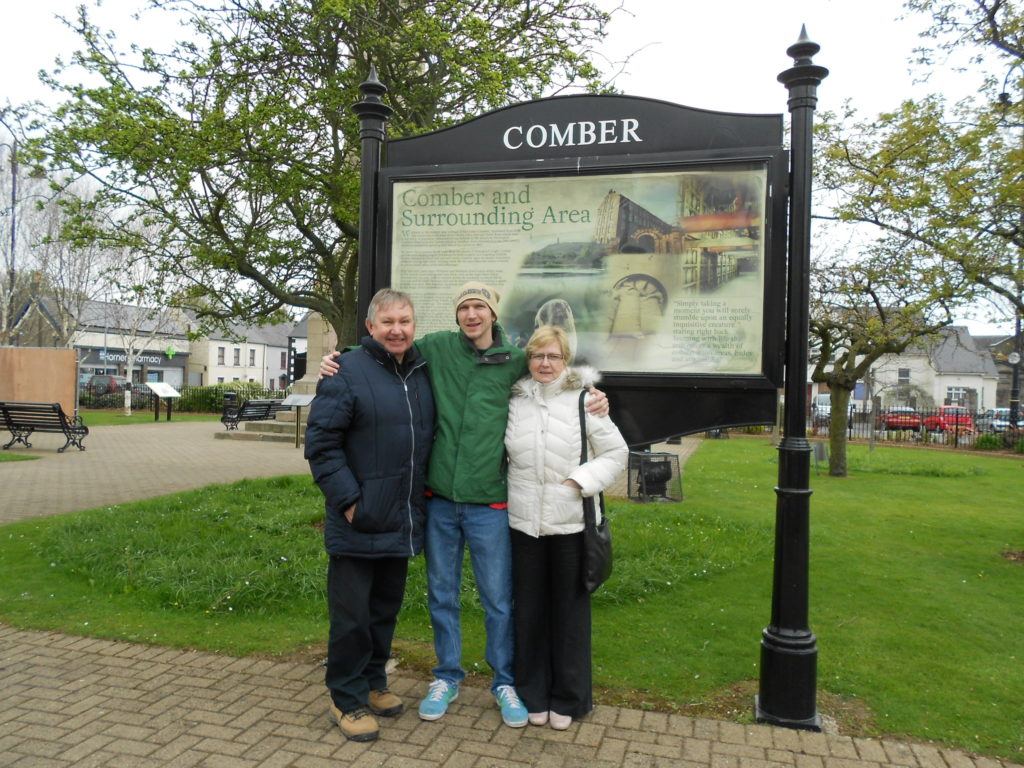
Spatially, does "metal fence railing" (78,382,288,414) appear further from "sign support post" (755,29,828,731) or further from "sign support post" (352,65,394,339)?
"sign support post" (755,29,828,731)

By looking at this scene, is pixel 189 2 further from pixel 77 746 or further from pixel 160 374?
pixel 160 374

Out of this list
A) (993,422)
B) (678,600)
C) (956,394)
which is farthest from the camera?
(956,394)

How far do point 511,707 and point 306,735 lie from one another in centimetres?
92

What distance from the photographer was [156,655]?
440cm

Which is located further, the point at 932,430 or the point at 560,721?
the point at 932,430

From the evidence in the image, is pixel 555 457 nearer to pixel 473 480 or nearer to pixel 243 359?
pixel 473 480

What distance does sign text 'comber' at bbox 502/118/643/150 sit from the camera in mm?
4195

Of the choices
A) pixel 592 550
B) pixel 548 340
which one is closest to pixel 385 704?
pixel 592 550

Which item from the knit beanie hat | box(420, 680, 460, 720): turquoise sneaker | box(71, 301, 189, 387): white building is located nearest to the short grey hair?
the knit beanie hat

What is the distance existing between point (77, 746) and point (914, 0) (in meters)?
8.29

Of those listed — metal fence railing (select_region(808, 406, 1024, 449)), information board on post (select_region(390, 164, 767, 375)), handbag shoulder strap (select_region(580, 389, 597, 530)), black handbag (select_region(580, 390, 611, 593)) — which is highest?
information board on post (select_region(390, 164, 767, 375))

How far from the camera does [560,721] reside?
3518 mm

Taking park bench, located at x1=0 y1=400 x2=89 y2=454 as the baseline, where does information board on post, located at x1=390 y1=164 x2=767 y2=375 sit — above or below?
above

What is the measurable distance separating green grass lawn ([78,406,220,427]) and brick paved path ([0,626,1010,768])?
22.4 metres
